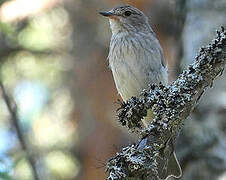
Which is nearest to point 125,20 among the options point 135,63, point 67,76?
point 135,63

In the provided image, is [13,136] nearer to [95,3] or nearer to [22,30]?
[22,30]

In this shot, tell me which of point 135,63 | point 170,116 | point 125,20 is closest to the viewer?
point 170,116

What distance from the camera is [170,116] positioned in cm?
323

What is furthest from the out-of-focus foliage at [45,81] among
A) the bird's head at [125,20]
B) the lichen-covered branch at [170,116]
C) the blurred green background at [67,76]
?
the lichen-covered branch at [170,116]

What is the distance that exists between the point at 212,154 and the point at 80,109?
2334 millimetres

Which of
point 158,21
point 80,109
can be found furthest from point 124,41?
point 158,21

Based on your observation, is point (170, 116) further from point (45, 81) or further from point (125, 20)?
point (45, 81)

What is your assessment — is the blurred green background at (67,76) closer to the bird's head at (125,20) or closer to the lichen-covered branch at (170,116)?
the bird's head at (125,20)

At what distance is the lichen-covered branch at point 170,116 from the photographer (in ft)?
10.3

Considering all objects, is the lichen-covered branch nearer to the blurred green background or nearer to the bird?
the bird

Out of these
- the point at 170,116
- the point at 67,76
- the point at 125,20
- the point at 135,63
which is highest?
the point at 67,76

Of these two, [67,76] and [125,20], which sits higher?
[67,76]

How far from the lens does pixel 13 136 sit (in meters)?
6.57

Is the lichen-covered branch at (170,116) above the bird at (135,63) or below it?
below
